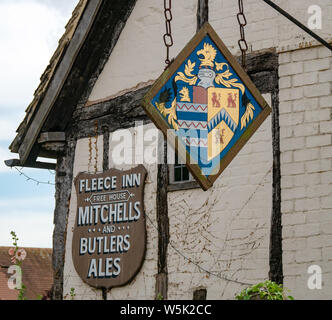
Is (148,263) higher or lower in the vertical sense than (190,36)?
lower

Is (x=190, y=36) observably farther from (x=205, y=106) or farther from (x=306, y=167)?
(x=205, y=106)

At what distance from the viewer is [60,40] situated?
12336 mm

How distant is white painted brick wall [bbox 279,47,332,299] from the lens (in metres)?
9.01

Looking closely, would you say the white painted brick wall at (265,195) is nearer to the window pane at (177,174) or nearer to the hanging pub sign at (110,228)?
the hanging pub sign at (110,228)

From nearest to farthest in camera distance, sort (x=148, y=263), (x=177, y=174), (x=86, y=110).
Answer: (x=148, y=263) → (x=177, y=174) → (x=86, y=110)

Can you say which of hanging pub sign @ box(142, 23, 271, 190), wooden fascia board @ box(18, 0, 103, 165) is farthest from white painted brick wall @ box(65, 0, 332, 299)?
hanging pub sign @ box(142, 23, 271, 190)

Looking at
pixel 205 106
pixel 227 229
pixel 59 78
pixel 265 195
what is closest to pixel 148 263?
Answer: pixel 227 229

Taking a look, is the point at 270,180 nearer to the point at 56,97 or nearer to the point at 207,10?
the point at 207,10

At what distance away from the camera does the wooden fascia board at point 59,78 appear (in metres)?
11.4

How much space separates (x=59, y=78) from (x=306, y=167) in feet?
13.6

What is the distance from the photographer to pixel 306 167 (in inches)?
366

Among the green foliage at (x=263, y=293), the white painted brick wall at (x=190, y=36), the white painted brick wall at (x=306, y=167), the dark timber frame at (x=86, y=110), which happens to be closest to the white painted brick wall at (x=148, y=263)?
the dark timber frame at (x=86, y=110)
